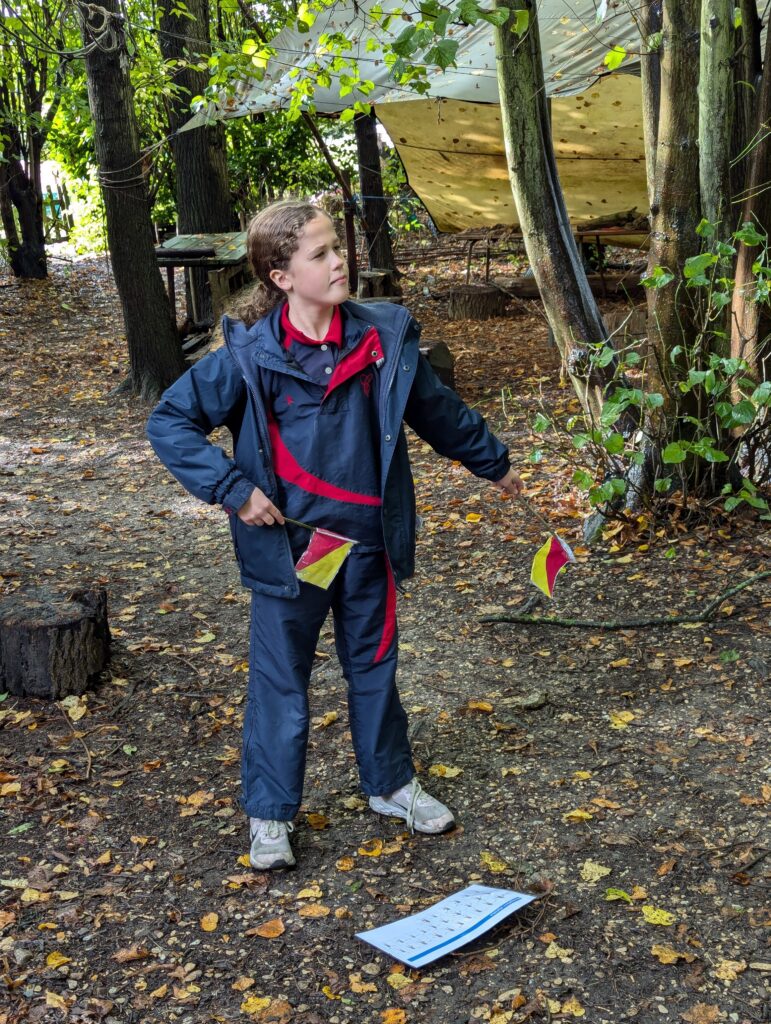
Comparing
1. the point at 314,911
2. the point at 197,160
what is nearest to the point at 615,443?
the point at 314,911

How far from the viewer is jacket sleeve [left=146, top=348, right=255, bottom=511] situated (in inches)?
108

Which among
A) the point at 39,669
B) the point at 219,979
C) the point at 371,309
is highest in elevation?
the point at 371,309

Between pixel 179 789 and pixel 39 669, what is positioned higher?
pixel 39 669

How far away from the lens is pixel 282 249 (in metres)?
2.86

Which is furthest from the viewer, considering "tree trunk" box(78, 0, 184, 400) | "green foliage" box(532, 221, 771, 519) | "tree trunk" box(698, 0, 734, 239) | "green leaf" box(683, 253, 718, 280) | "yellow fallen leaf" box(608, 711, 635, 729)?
"tree trunk" box(78, 0, 184, 400)

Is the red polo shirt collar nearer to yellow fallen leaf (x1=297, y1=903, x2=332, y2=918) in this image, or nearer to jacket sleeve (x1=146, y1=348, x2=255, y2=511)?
jacket sleeve (x1=146, y1=348, x2=255, y2=511)

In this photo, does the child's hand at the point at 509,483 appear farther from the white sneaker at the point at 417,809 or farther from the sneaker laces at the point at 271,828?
the sneaker laces at the point at 271,828

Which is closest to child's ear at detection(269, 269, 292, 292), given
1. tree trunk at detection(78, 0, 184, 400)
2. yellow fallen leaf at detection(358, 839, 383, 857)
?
yellow fallen leaf at detection(358, 839, 383, 857)

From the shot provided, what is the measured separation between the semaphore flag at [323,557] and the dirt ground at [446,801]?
91 centimetres

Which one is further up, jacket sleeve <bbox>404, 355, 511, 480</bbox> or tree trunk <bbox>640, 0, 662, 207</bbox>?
tree trunk <bbox>640, 0, 662, 207</bbox>

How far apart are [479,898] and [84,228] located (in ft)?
67.4

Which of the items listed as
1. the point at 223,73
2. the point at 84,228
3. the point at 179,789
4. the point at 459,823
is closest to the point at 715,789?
the point at 459,823

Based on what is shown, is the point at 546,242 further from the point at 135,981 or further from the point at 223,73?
the point at 135,981

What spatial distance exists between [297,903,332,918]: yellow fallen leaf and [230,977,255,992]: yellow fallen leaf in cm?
28
